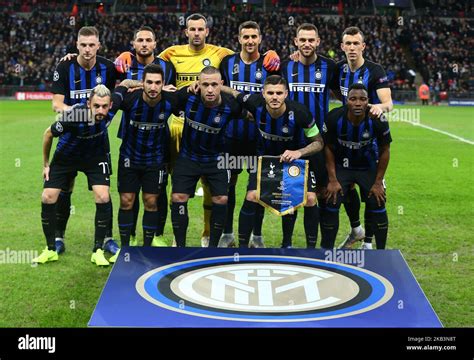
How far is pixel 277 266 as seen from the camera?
15.4ft

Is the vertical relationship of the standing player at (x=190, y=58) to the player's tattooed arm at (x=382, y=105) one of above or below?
above

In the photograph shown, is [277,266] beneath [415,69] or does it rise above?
beneath

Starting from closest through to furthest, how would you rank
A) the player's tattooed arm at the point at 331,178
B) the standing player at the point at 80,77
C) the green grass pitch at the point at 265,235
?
the green grass pitch at the point at 265,235 < the player's tattooed arm at the point at 331,178 < the standing player at the point at 80,77

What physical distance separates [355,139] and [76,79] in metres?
2.70

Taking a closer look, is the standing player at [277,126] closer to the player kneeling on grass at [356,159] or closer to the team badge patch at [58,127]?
the player kneeling on grass at [356,159]

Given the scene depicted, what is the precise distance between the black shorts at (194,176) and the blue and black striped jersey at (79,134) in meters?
0.78

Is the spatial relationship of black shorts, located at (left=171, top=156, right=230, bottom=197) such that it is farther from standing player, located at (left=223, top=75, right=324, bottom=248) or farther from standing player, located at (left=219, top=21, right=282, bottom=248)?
standing player, located at (left=219, top=21, right=282, bottom=248)

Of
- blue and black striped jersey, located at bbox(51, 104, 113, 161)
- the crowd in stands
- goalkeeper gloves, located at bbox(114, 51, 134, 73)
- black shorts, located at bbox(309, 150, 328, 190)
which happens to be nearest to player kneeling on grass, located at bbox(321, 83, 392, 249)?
black shorts, located at bbox(309, 150, 328, 190)

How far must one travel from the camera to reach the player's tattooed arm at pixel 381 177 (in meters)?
5.77

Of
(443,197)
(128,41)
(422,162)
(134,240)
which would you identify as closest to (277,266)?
(134,240)

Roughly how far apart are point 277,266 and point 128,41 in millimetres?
32081

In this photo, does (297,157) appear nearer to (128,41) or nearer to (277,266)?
(277,266)

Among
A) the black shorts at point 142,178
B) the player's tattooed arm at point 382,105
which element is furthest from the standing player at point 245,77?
the player's tattooed arm at point 382,105
